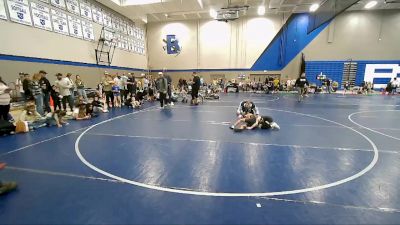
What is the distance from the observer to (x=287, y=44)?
22.5 meters

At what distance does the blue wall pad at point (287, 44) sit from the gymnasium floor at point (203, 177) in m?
18.1

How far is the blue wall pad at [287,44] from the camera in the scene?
21984 millimetres

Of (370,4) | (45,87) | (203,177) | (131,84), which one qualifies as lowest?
(203,177)

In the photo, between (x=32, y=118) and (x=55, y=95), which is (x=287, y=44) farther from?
(x=32, y=118)

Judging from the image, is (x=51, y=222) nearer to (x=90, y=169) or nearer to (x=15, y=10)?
(x=90, y=169)

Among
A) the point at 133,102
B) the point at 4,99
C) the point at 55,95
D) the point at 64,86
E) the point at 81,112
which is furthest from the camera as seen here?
the point at 133,102

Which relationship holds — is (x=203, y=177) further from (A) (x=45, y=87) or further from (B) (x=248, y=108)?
(A) (x=45, y=87)

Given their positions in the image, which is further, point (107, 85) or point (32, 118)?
point (107, 85)

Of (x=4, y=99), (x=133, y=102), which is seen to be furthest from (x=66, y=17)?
(x=4, y=99)

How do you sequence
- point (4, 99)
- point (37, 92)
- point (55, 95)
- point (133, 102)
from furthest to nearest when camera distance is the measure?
point (133, 102)
point (55, 95)
point (37, 92)
point (4, 99)

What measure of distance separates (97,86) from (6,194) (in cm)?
1392

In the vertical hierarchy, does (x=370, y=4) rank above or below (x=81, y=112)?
above

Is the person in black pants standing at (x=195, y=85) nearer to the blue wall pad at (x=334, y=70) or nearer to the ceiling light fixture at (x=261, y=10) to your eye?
the ceiling light fixture at (x=261, y=10)

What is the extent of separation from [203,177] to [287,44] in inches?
893
